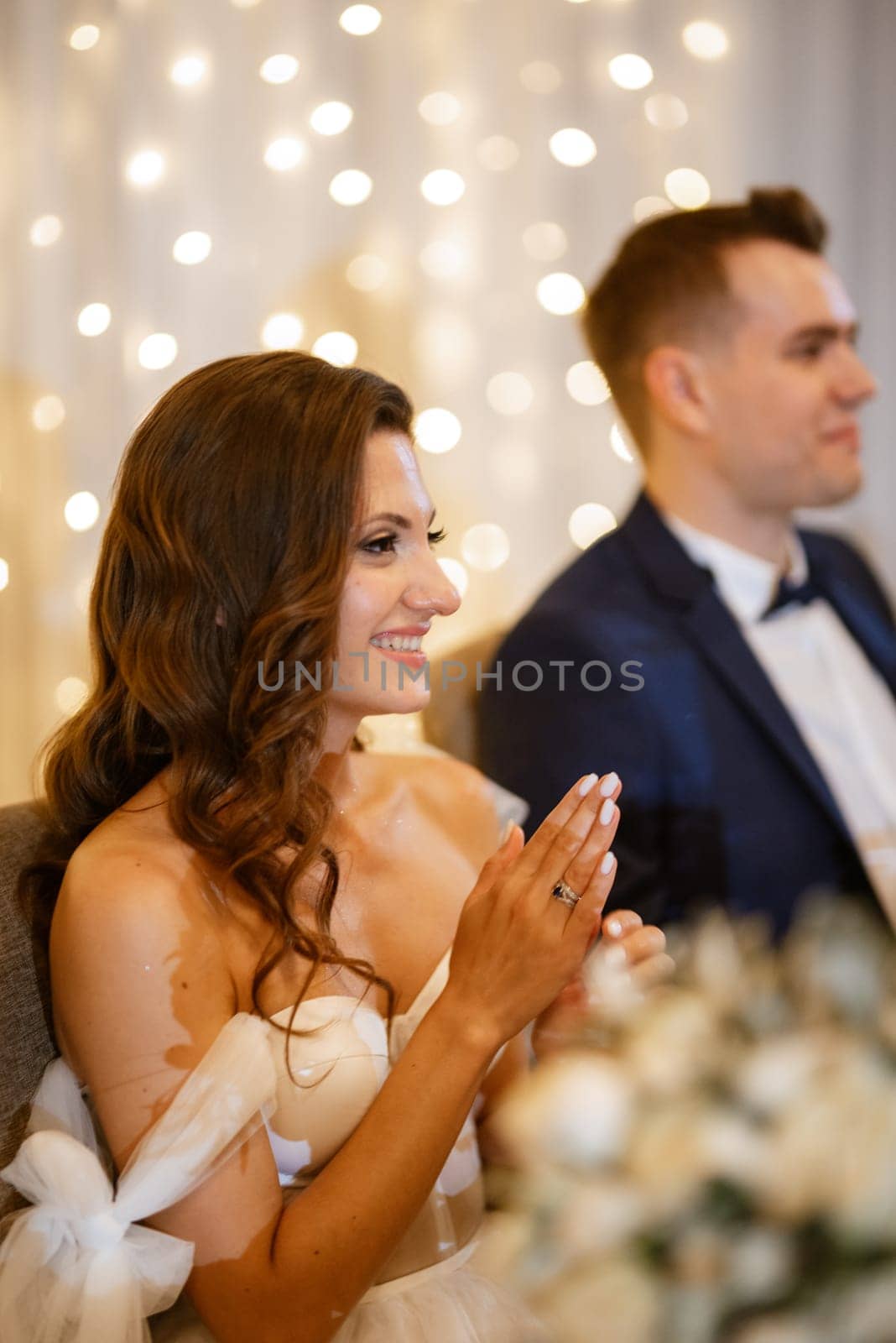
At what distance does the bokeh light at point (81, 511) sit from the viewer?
4.81 ft

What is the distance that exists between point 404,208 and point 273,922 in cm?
80

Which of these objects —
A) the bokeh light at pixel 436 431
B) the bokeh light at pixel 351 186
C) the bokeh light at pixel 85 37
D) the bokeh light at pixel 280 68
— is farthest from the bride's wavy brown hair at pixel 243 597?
the bokeh light at pixel 85 37

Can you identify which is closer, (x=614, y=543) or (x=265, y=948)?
(x=265, y=948)

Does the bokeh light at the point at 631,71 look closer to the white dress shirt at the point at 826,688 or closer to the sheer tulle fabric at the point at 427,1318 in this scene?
the white dress shirt at the point at 826,688

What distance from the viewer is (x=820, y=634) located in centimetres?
120

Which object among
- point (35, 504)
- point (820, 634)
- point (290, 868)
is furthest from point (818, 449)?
point (35, 504)

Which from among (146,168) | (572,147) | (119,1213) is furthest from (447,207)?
(119,1213)

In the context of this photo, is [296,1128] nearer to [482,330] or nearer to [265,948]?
[265,948]

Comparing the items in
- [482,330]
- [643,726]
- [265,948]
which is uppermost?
[482,330]

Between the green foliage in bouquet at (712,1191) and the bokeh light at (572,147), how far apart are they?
3.13 ft

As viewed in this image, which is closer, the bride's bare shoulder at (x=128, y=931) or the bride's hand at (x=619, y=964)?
the bride's bare shoulder at (x=128, y=931)

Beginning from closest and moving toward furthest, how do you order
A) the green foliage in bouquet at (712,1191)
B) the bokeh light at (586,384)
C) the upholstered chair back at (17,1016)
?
the green foliage in bouquet at (712,1191), the upholstered chair back at (17,1016), the bokeh light at (586,384)

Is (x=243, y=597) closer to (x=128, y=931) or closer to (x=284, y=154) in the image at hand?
(x=128, y=931)

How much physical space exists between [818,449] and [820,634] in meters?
0.18
